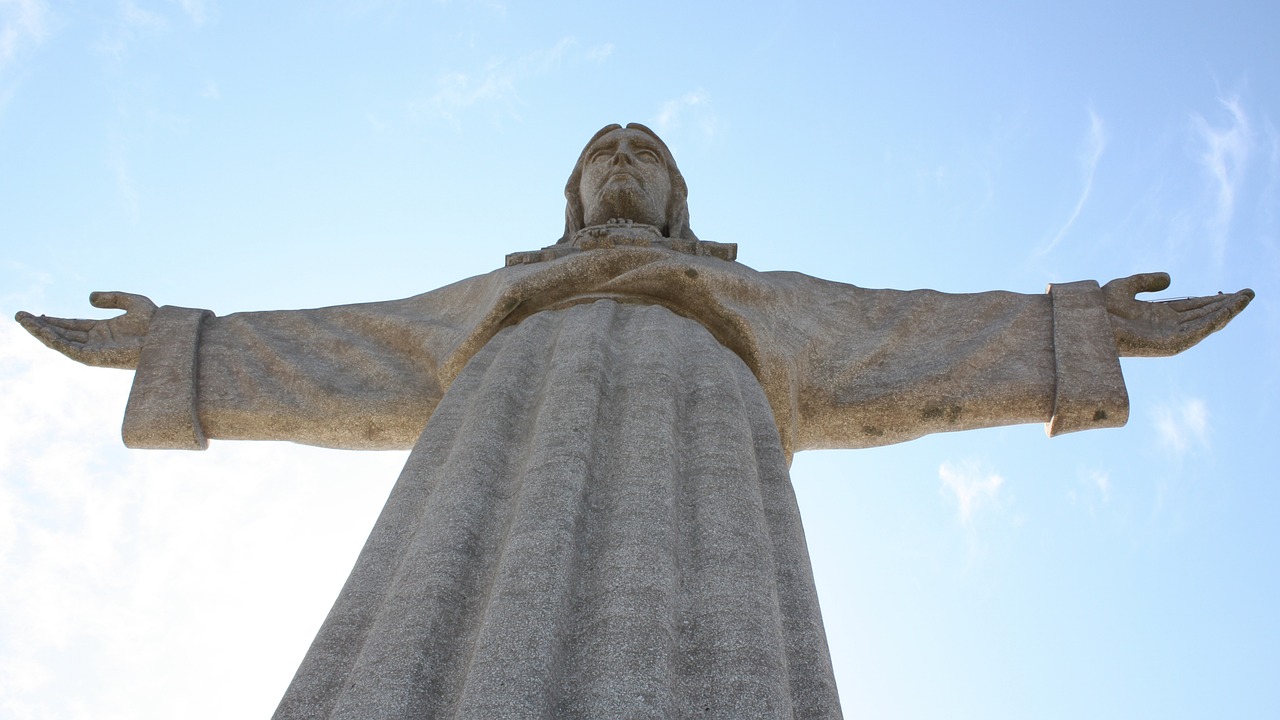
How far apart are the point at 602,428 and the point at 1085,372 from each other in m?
3.02

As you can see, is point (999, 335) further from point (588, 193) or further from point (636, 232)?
point (588, 193)

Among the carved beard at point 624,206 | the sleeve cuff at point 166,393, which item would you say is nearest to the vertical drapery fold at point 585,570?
the sleeve cuff at point 166,393

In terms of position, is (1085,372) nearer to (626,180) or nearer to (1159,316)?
(1159,316)

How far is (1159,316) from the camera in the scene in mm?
6758

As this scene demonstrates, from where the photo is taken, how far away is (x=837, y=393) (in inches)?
259

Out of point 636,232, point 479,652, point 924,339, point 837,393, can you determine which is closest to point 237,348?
point 636,232

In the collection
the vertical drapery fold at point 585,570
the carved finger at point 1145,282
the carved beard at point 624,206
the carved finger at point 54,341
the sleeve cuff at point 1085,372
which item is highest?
the carved beard at point 624,206

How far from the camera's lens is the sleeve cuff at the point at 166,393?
668cm

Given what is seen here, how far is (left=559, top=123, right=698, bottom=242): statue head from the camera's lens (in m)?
8.07

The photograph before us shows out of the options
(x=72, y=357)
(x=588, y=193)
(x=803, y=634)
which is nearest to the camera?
(x=803, y=634)

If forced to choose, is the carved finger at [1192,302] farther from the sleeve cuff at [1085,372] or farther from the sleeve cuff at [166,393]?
the sleeve cuff at [166,393]

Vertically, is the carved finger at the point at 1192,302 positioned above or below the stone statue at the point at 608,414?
above

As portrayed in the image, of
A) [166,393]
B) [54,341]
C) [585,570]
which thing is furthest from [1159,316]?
[54,341]

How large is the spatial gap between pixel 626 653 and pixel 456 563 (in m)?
0.74
